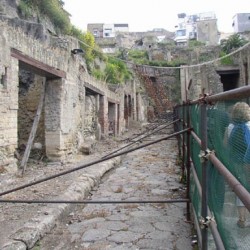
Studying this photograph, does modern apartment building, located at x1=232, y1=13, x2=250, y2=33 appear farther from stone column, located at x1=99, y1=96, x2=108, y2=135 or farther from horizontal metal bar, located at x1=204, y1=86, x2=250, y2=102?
horizontal metal bar, located at x1=204, y1=86, x2=250, y2=102

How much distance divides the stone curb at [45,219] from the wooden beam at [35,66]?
2457 millimetres

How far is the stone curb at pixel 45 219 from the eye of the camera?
3119 mm

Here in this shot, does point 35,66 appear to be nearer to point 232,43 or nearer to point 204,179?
point 204,179

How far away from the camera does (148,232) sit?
3676mm

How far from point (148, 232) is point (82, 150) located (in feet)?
20.8

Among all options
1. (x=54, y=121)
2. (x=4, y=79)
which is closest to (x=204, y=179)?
(x=4, y=79)

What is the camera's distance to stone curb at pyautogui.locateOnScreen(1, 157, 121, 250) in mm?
3119

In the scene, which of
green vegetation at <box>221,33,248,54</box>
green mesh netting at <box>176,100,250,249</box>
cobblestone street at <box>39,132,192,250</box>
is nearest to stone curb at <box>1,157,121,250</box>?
cobblestone street at <box>39,132,192,250</box>

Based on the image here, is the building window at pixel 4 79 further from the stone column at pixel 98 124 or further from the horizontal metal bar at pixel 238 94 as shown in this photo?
the stone column at pixel 98 124

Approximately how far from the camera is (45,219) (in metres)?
3.68

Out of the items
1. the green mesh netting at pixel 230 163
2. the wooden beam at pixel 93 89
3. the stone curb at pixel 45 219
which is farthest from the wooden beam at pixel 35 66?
the green mesh netting at pixel 230 163

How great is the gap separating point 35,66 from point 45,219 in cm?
404

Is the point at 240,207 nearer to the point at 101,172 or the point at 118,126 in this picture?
the point at 101,172

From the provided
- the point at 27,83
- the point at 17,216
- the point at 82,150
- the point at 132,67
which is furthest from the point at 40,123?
the point at 132,67
